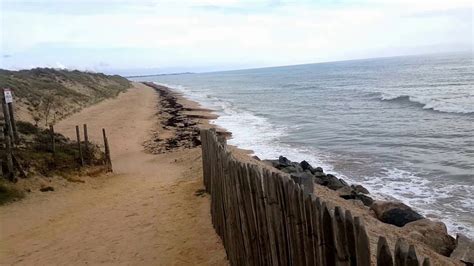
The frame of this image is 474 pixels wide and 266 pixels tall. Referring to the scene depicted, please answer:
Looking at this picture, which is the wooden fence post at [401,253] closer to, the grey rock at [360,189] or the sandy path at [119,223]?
the sandy path at [119,223]

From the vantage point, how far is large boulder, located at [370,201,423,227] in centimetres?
926

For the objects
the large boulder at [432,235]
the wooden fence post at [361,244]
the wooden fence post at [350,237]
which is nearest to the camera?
the wooden fence post at [361,244]

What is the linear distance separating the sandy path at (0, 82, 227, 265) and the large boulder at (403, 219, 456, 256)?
3773 mm

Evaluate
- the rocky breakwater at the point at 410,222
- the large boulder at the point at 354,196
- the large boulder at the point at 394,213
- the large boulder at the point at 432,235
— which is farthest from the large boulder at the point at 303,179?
the large boulder at the point at 354,196

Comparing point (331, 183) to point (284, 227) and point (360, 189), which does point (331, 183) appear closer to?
point (360, 189)

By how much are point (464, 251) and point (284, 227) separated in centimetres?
494

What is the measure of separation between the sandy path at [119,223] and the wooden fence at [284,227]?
1.32 meters

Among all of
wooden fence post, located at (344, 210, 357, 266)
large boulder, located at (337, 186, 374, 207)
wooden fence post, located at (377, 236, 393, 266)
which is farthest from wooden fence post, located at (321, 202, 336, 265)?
large boulder, located at (337, 186, 374, 207)

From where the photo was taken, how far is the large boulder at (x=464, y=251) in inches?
281

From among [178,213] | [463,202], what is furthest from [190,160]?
[463,202]

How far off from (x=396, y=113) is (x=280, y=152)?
15.8 meters

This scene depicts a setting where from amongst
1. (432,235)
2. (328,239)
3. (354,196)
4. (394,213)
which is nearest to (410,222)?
(394,213)

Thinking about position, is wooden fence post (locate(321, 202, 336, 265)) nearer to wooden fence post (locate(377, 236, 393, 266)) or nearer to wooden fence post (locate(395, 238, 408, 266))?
wooden fence post (locate(377, 236, 393, 266))

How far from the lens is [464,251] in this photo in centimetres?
743
